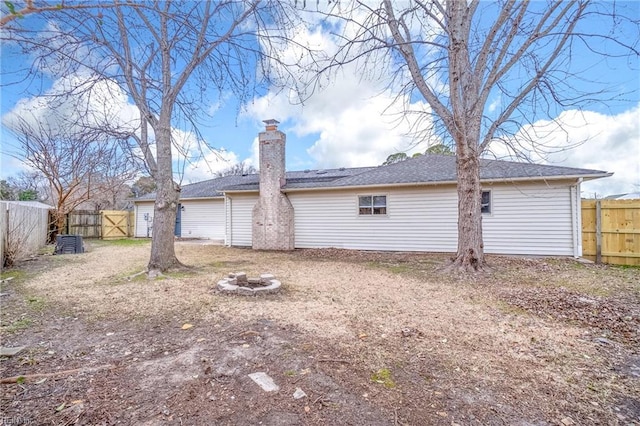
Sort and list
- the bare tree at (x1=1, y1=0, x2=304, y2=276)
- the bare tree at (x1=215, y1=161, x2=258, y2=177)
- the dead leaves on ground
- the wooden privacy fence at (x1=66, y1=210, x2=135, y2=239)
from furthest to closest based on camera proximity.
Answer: the bare tree at (x1=215, y1=161, x2=258, y2=177) < the wooden privacy fence at (x1=66, y1=210, x2=135, y2=239) < the bare tree at (x1=1, y1=0, x2=304, y2=276) < the dead leaves on ground

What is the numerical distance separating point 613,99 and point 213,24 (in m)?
7.83

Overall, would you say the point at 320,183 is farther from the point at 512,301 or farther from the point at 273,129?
the point at 512,301

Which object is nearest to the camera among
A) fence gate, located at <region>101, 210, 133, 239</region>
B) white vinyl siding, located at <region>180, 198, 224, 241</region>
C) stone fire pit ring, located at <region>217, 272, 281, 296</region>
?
stone fire pit ring, located at <region>217, 272, 281, 296</region>

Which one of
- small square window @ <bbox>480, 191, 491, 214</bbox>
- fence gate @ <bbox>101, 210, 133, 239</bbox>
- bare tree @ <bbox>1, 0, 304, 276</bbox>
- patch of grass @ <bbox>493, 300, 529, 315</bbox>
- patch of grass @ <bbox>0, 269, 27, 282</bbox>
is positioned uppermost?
bare tree @ <bbox>1, 0, 304, 276</bbox>

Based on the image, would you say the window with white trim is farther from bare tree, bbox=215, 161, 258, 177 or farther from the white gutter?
bare tree, bbox=215, 161, 258, 177

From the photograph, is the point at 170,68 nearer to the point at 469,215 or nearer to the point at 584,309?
the point at 469,215

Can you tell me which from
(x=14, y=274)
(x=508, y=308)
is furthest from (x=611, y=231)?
(x=14, y=274)

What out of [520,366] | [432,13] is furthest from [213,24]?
[520,366]

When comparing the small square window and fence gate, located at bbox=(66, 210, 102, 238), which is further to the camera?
fence gate, located at bbox=(66, 210, 102, 238)

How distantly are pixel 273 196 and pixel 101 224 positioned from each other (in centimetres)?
1112

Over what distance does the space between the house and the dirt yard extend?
3.53 metres

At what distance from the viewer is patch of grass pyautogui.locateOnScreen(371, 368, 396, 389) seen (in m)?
2.51

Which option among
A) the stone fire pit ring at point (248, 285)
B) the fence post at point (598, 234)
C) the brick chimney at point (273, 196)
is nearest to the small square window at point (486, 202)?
the fence post at point (598, 234)

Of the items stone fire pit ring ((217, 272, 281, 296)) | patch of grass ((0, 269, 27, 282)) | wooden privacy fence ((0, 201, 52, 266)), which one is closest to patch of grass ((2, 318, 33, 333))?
stone fire pit ring ((217, 272, 281, 296))
